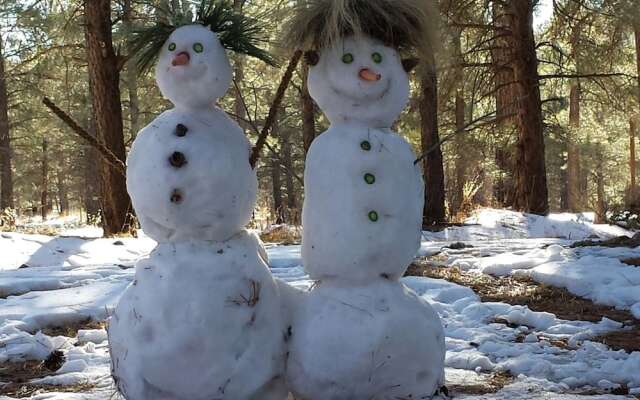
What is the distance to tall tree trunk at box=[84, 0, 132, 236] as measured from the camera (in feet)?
25.9

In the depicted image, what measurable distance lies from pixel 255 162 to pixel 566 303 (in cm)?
295

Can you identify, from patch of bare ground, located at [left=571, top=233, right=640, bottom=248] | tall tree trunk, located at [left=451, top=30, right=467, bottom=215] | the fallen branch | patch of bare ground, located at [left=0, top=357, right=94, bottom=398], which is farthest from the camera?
tall tree trunk, located at [left=451, top=30, right=467, bottom=215]

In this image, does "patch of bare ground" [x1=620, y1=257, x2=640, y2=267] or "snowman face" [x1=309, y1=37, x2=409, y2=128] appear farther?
"patch of bare ground" [x1=620, y1=257, x2=640, y2=267]

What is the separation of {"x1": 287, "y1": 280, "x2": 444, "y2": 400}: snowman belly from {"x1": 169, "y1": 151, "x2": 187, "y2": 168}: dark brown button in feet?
2.25

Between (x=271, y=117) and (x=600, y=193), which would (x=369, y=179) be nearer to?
(x=271, y=117)

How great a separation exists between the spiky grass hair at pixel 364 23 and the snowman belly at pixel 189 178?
1.61ft

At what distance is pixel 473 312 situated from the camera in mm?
4223

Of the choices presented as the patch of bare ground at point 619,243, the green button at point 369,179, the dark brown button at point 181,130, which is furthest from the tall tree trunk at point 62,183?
the green button at point 369,179

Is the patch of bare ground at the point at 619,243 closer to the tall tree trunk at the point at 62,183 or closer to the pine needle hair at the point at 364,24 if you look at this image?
the pine needle hair at the point at 364,24

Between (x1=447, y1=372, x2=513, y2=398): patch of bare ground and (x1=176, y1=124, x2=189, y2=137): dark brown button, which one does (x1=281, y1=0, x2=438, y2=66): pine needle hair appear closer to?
(x1=176, y1=124, x2=189, y2=137): dark brown button

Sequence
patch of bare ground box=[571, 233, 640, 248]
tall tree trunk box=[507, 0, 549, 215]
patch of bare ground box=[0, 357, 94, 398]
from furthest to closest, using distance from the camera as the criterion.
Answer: tall tree trunk box=[507, 0, 549, 215] → patch of bare ground box=[571, 233, 640, 248] → patch of bare ground box=[0, 357, 94, 398]

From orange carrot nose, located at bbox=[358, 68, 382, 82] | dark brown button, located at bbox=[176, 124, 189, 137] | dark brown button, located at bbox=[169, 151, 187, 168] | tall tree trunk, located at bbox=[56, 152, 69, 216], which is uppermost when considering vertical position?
tall tree trunk, located at bbox=[56, 152, 69, 216]

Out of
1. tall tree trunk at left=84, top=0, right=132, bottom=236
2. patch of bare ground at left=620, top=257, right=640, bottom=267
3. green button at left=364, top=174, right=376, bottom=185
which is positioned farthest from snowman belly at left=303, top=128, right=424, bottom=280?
tall tree trunk at left=84, top=0, right=132, bottom=236

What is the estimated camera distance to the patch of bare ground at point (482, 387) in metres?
2.70
